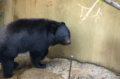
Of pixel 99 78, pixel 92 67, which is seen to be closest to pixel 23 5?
pixel 92 67

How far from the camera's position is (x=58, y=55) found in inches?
207

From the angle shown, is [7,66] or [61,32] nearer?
[7,66]

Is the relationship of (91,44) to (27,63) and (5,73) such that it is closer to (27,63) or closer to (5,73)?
(27,63)

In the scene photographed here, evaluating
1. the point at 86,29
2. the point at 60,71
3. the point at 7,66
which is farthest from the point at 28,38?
the point at 86,29

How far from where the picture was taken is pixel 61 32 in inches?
177

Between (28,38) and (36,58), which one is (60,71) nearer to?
(36,58)

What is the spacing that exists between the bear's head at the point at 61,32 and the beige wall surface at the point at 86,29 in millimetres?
330

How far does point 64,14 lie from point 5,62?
6.32 ft

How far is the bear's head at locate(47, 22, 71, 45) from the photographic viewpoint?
4.49 m

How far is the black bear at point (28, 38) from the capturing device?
418 centimetres

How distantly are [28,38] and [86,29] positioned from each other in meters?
1.44

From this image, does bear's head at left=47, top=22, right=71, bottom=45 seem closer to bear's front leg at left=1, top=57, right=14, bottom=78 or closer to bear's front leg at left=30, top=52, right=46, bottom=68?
bear's front leg at left=30, top=52, right=46, bottom=68

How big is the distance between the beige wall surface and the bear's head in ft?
1.08

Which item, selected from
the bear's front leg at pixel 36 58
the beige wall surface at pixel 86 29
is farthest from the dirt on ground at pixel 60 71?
the beige wall surface at pixel 86 29
